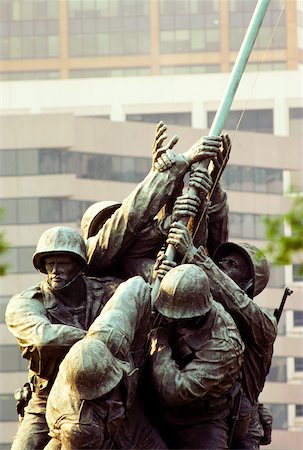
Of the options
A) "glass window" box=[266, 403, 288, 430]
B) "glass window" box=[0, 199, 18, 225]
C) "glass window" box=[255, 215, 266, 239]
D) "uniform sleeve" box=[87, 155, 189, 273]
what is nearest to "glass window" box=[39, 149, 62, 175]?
"glass window" box=[0, 199, 18, 225]

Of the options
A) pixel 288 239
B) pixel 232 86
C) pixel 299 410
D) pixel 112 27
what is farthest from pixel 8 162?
pixel 232 86

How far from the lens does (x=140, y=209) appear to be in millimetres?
12609

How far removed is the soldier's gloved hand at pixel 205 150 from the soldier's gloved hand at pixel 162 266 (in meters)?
0.76

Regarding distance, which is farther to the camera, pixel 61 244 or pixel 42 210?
pixel 42 210

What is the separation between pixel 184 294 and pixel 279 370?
5128cm

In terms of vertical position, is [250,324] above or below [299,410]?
above

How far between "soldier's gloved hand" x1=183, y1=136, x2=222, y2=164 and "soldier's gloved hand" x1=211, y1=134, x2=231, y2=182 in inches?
2.7

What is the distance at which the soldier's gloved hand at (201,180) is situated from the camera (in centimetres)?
1253

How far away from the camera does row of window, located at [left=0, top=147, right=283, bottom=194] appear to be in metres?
65.5

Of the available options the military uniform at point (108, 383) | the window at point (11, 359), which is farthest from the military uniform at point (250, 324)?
the window at point (11, 359)

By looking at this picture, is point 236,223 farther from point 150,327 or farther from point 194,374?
point 194,374

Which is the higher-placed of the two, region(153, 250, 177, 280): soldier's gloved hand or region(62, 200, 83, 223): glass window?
region(153, 250, 177, 280): soldier's gloved hand

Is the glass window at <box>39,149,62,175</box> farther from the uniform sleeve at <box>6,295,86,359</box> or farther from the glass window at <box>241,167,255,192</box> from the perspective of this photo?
the uniform sleeve at <box>6,295,86,359</box>

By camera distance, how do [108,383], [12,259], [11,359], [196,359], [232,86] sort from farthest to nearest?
[12,259], [11,359], [232,86], [196,359], [108,383]
